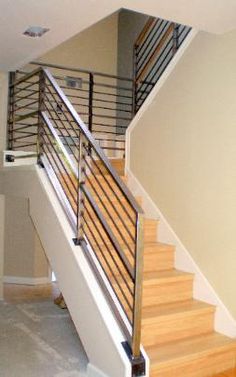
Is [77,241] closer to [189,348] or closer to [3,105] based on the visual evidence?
[189,348]

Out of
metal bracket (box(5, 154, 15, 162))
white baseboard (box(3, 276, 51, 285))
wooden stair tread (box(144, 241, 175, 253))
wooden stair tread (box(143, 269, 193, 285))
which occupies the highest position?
metal bracket (box(5, 154, 15, 162))

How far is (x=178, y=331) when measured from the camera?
295cm

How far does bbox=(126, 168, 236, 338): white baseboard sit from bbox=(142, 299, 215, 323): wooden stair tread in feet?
0.24

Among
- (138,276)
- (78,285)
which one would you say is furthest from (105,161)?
(78,285)

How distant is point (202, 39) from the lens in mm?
3465

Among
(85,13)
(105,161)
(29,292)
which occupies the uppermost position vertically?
(85,13)

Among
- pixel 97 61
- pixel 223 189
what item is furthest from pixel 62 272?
pixel 97 61

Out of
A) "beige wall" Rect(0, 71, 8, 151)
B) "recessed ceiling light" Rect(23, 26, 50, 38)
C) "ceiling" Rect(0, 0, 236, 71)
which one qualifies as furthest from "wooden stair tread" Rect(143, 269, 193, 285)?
"beige wall" Rect(0, 71, 8, 151)

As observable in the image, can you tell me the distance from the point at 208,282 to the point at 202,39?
2.14m

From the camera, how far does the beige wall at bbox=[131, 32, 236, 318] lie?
3.13 m

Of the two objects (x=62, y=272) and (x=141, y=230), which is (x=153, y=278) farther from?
(x=141, y=230)

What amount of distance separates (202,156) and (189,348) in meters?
1.57

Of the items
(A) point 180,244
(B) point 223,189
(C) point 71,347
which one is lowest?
(C) point 71,347

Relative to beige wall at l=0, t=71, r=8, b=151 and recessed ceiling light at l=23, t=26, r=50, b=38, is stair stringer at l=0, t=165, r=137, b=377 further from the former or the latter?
recessed ceiling light at l=23, t=26, r=50, b=38
